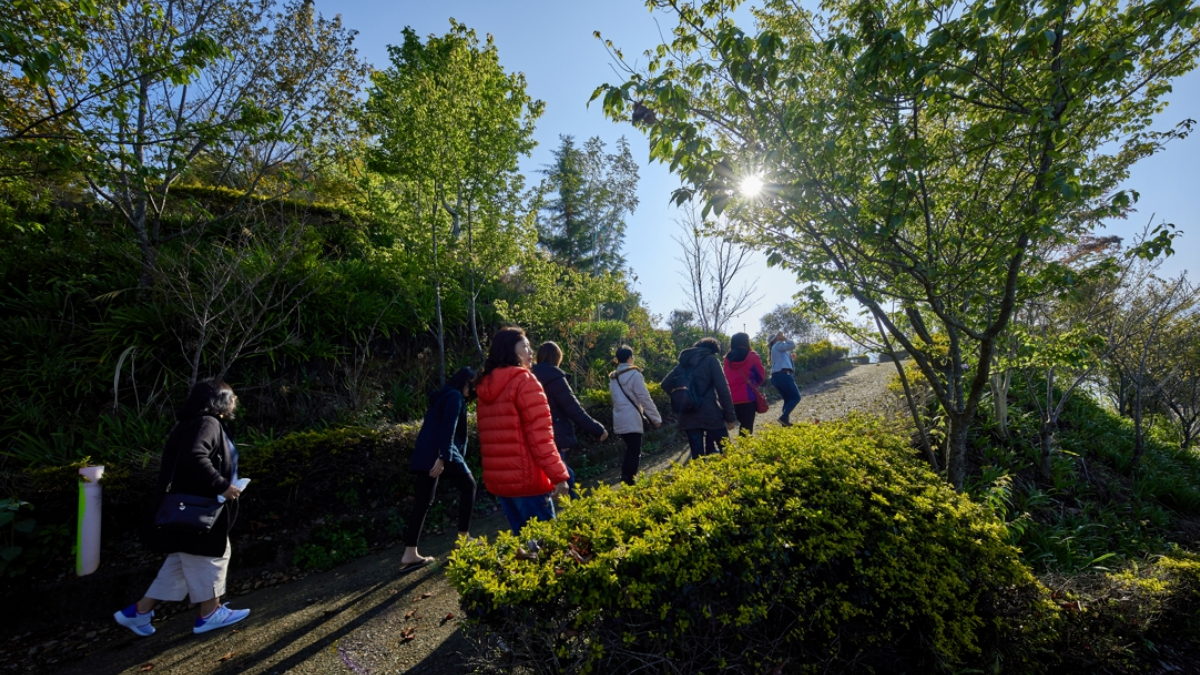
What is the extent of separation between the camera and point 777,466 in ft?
8.95

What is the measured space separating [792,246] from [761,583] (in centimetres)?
264

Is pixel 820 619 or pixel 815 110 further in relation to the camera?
pixel 815 110

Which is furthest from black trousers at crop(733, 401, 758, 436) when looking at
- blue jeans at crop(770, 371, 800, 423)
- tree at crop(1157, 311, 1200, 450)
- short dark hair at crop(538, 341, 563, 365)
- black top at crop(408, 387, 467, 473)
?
tree at crop(1157, 311, 1200, 450)

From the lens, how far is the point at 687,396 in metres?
4.93

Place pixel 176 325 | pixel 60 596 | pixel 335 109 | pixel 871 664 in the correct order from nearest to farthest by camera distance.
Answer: pixel 871 664 → pixel 60 596 → pixel 176 325 → pixel 335 109

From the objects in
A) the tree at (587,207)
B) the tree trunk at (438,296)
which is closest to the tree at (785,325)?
the tree at (587,207)

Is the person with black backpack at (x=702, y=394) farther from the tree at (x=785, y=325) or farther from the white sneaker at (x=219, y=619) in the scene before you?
the tree at (x=785, y=325)

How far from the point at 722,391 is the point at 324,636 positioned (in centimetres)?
387

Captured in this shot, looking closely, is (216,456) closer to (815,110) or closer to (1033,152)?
(815,110)

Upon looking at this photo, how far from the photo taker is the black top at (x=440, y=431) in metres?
3.74

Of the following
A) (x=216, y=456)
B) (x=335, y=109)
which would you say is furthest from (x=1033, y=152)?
(x=335, y=109)

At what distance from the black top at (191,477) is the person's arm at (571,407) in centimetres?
239

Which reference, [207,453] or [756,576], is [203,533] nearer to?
[207,453]

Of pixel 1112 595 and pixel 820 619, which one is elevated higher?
pixel 820 619
